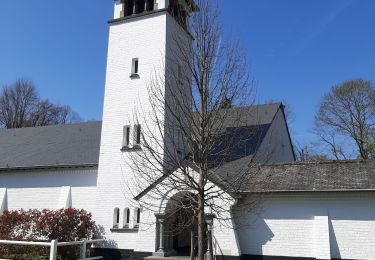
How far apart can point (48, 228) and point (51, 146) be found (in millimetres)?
8159

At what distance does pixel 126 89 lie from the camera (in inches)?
→ 804

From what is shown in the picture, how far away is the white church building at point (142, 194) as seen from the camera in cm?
1516

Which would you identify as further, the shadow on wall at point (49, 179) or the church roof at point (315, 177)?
the shadow on wall at point (49, 179)

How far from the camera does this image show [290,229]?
616 inches

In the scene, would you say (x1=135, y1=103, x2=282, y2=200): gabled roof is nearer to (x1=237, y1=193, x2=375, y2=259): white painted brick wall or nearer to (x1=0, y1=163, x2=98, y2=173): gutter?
(x1=237, y1=193, x2=375, y2=259): white painted brick wall

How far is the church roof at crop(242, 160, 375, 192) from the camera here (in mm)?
15141

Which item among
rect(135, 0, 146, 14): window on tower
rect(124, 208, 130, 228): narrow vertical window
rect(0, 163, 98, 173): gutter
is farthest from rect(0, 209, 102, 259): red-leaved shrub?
rect(135, 0, 146, 14): window on tower

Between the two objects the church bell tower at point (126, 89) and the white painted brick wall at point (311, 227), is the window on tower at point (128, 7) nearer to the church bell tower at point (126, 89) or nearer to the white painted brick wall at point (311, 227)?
the church bell tower at point (126, 89)

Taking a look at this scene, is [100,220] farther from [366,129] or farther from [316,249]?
[366,129]

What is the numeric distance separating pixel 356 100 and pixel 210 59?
2684cm

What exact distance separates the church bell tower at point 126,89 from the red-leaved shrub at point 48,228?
789mm

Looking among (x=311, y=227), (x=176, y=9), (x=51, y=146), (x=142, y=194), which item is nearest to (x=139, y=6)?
(x=176, y=9)

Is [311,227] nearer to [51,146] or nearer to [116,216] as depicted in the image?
[116,216]

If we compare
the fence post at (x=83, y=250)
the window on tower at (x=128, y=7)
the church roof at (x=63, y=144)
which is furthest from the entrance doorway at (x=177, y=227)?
the window on tower at (x=128, y=7)
